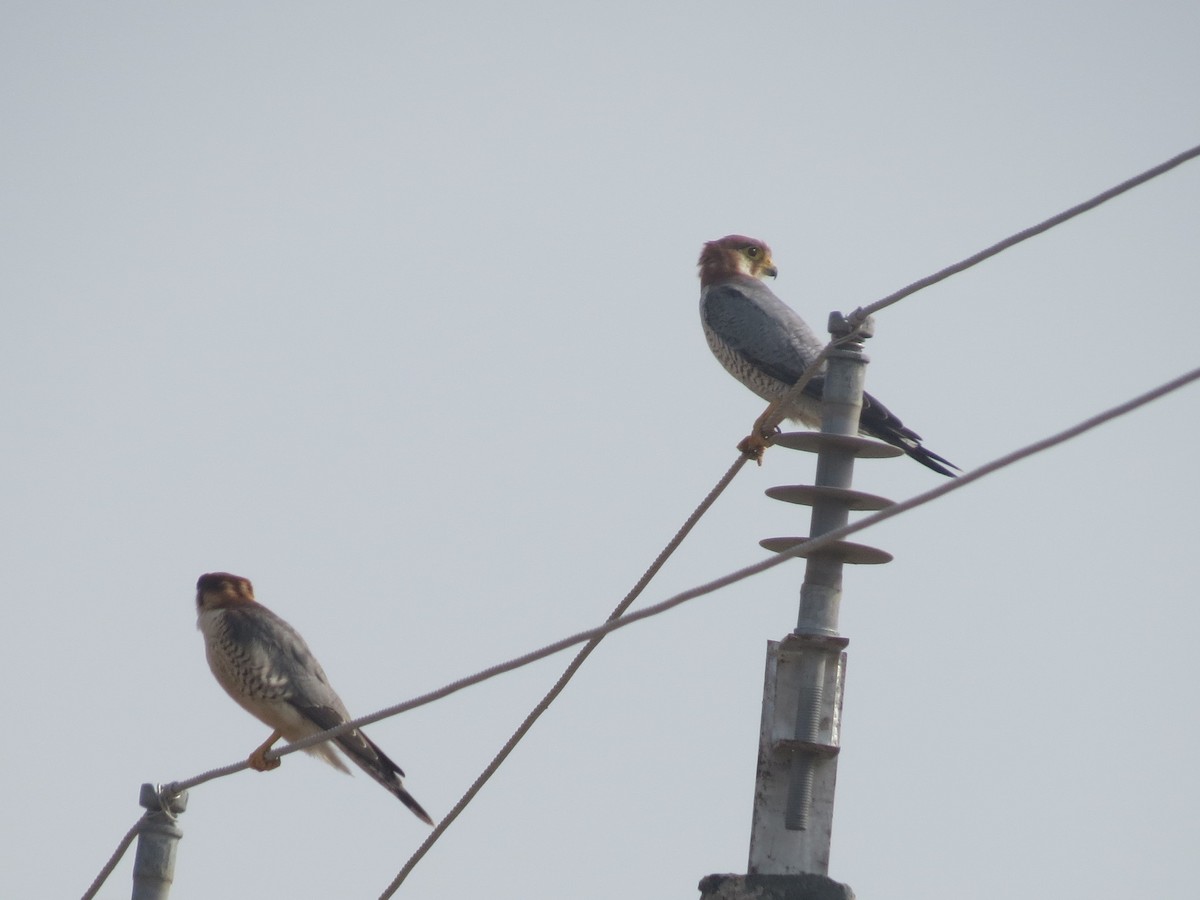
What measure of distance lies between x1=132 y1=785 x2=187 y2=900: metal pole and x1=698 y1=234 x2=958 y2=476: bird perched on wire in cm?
403

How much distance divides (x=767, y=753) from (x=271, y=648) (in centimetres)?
549

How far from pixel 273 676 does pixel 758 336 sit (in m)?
3.00

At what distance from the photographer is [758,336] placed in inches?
363

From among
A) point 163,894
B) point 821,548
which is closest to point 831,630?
point 821,548

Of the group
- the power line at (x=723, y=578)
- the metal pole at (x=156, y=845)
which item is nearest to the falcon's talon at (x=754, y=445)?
the power line at (x=723, y=578)

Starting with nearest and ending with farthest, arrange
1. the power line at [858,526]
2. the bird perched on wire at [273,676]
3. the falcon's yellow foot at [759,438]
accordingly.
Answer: the power line at [858,526] < the falcon's yellow foot at [759,438] < the bird perched on wire at [273,676]

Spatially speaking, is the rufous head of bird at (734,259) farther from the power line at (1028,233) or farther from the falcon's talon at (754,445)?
the power line at (1028,233)

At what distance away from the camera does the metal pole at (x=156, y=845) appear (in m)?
4.86

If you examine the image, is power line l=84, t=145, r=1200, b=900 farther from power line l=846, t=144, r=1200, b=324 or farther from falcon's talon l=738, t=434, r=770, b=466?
falcon's talon l=738, t=434, r=770, b=466

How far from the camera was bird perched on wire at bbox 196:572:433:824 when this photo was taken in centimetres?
911

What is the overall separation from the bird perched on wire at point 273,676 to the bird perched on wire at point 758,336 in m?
2.61

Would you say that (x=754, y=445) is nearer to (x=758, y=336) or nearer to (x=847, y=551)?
(x=758, y=336)

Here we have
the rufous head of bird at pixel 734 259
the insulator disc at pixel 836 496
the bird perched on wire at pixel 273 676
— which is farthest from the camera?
the rufous head of bird at pixel 734 259

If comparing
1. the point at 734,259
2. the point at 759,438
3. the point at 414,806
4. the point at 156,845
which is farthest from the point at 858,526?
the point at 734,259
